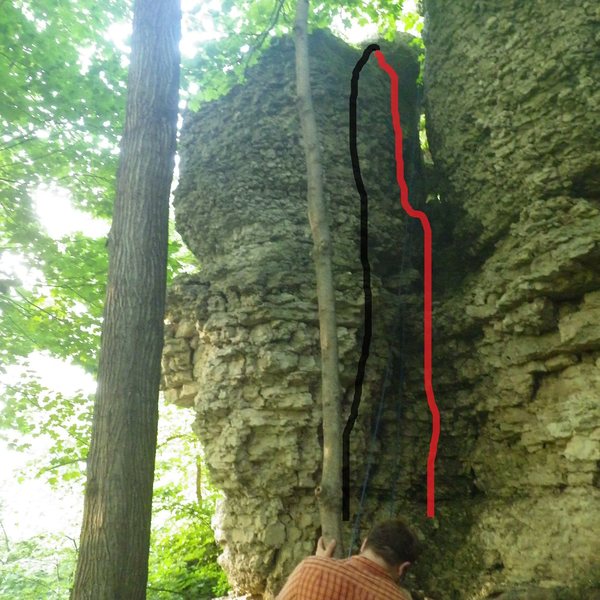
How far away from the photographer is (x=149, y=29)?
202 inches

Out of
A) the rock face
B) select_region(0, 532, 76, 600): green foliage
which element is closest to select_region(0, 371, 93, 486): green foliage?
select_region(0, 532, 76, 600): green foliage

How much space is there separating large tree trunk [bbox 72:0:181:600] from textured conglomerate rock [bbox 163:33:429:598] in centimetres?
251

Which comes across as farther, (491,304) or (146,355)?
(491,304)

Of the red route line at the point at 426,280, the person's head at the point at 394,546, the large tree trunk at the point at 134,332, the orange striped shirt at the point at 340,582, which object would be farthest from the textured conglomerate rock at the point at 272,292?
the orange striped shirt at the point at 340,582

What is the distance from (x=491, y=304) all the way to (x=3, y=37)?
818 cm

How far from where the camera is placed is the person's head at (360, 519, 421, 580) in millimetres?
2877

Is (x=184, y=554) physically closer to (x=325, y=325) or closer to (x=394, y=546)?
(x=325, y=325)

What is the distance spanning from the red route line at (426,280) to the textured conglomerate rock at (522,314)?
15 centimetres

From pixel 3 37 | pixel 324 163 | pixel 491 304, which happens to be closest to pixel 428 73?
pixel 324 163

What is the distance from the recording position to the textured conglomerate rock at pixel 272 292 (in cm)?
646

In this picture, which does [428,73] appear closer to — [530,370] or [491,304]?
[491,304]

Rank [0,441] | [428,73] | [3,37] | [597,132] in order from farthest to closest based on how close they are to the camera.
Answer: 1. [0,441]
2. [428,73]
3. [3,37]
4. [597,132]

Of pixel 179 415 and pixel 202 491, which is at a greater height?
pixel 179 415

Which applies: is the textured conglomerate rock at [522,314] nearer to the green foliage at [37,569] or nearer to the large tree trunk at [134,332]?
the large tree trunk at [134,332]
